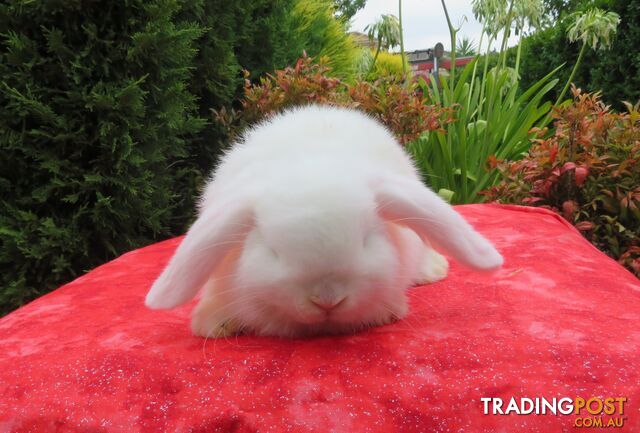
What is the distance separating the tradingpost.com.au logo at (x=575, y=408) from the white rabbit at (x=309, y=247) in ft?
1.37

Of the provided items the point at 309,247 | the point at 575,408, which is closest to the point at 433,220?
the point at 309,247

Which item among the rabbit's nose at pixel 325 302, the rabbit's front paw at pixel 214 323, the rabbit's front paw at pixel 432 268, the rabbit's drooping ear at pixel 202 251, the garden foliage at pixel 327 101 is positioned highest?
the garden foliage at pixel 327 101

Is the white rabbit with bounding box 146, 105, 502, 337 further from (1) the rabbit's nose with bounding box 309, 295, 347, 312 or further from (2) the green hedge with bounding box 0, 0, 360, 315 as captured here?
(2) the green hedge with bounding box 0, 0, 360, 315

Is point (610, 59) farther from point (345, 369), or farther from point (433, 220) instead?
point (345, 369)

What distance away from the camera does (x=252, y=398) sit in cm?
134

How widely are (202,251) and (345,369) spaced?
0.49 meters

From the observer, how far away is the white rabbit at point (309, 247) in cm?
140

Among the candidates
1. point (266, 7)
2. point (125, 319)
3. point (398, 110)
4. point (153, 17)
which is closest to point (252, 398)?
point (125, 319)

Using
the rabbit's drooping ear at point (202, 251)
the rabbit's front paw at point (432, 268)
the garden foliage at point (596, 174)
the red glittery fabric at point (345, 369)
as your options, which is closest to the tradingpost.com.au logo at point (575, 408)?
the red glittery fabric at point (345, 369)

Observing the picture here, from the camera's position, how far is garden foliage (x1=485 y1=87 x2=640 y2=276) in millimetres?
3240

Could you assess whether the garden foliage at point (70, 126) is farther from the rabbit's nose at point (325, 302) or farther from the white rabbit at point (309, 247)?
the rabbit's nose at point (325, 302)

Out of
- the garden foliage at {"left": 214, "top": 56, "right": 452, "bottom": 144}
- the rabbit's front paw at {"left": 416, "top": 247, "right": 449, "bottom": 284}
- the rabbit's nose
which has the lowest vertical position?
the rabbit's front paw at {"left": 416, "top": 247, "right": 449, "bottom": 284}

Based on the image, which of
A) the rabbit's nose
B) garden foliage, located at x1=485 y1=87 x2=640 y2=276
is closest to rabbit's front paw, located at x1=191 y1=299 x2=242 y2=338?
the rabbit's nose

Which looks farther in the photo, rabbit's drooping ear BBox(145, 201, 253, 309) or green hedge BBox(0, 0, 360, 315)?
green hedge BBox(0, 0, 360, 315)
